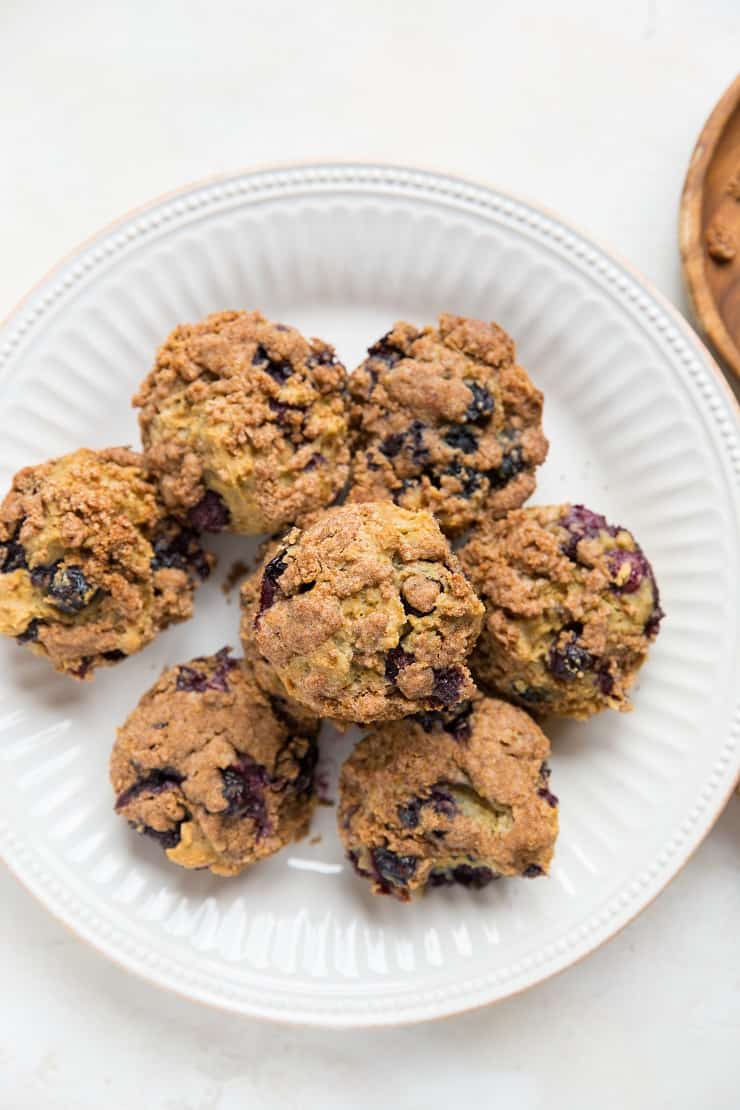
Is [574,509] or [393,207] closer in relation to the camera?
[574,509]

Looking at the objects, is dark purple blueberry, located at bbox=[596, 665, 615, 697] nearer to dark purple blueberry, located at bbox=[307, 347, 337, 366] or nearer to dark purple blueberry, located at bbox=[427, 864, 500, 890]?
dark purple blueberry, located at bbox=[427, 864, 500, 890]

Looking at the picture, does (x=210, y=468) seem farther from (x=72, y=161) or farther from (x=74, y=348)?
(x=72, y=161)

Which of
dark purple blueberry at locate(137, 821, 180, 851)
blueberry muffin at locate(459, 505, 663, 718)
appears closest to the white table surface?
dark purple blueberry at locate(137, 821, 180, 851)

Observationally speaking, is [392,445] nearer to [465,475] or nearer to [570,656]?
[465,475]

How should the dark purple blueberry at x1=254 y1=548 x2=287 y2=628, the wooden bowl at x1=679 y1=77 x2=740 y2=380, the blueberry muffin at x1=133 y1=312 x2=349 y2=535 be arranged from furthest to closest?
the wooden bowl at x1=679 y1=77 x2=740 y2=380, the blueberry muffin at x1=133 y1=312 x2=349 y2=535, the dark purple blueberry at x1=254 y1=548 x2=287 y2=628

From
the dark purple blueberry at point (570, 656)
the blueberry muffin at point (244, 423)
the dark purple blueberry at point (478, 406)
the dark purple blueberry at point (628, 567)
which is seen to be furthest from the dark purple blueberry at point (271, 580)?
the dark purple blueberry at point (628, 567)

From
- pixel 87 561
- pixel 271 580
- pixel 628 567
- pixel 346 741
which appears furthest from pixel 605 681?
pixel 87 561

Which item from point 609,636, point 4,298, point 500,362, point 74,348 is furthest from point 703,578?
point 4,298

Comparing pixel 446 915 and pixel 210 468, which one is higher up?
pixel 210 468
